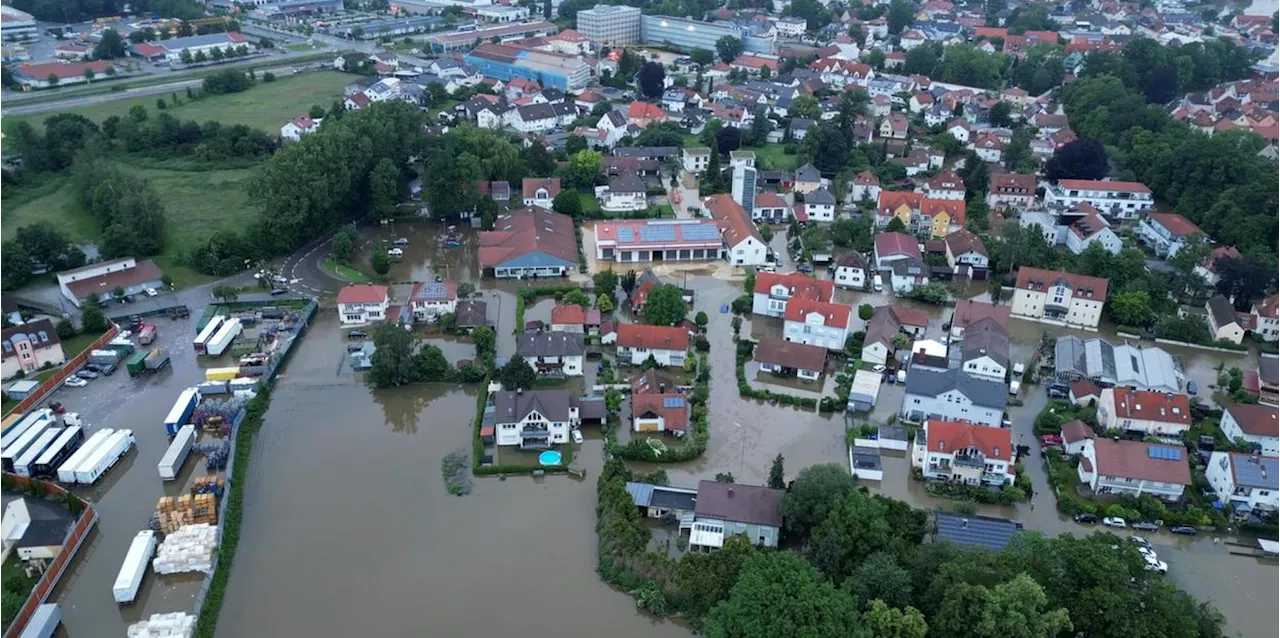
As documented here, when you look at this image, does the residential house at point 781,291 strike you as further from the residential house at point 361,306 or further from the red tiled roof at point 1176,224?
the red tiled roof at point 1176,224

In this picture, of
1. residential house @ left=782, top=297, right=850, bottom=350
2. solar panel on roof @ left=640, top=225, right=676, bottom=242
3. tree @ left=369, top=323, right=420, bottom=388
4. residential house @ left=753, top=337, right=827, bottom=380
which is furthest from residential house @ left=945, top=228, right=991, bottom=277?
tree @ left=369, top=323, right=420, bottom=388

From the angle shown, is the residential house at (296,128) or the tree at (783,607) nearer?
the tree at (783,607)

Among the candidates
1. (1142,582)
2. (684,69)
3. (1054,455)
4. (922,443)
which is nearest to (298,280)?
(922,443)

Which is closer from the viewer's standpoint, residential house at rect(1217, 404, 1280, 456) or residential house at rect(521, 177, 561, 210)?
residential house at rect(1217, 404, 1280, 456)

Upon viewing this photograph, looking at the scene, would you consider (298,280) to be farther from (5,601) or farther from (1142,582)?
(1142,582)

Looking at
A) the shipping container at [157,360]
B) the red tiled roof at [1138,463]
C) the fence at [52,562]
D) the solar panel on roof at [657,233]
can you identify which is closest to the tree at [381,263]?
the shipping container at [157,360]

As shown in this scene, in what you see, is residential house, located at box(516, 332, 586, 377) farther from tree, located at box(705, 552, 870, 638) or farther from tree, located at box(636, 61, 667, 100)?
tree, located at box(636, 61, 667, 100)

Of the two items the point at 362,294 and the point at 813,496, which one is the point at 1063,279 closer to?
the point at 813,496
